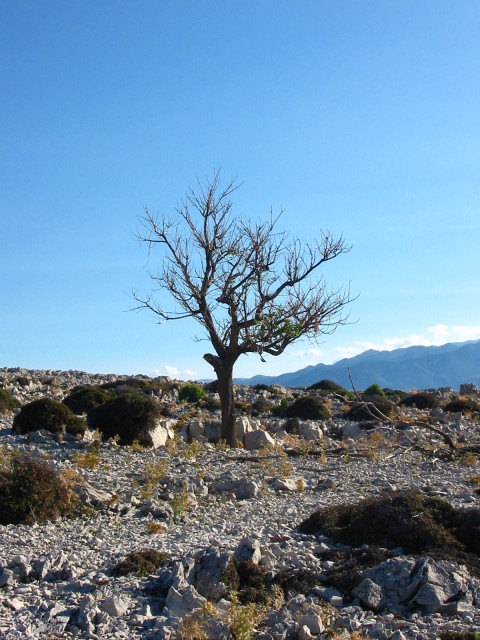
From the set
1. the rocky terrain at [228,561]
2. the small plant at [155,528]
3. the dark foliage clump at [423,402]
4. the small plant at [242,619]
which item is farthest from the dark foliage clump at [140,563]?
the dark foliage clump at [423,402]

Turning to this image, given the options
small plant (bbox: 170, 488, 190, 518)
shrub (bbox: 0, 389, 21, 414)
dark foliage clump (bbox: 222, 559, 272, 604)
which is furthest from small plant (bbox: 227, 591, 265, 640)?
shrub (bbox: 0, 389, 21, 414)

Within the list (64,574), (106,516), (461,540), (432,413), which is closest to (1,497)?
(106,516)

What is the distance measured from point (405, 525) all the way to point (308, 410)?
21472 mm

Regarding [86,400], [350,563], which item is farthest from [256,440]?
[350,563]

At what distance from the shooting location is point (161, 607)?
7125mm

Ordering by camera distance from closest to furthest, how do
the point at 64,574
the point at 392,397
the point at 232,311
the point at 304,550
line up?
1. the point at 64,574
2. the point at 304,550
3. the point at 232,311
4. the point at 392,397

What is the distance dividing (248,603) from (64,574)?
2.03 meters

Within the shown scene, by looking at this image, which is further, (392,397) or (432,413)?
(392,397)

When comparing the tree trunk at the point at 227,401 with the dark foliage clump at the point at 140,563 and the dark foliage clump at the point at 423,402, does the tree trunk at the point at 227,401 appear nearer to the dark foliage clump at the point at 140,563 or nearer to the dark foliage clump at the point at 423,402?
the dark foliage clump at the point at 140,563

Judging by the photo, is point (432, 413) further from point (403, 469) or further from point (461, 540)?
point (461, 540)

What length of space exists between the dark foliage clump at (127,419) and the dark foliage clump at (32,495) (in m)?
7.96

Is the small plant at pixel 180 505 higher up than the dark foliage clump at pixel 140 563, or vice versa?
the small plant at pixel 180 505

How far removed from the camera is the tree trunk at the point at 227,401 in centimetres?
2048

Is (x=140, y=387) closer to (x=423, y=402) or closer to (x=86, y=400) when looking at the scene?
(x=86, y=400)
